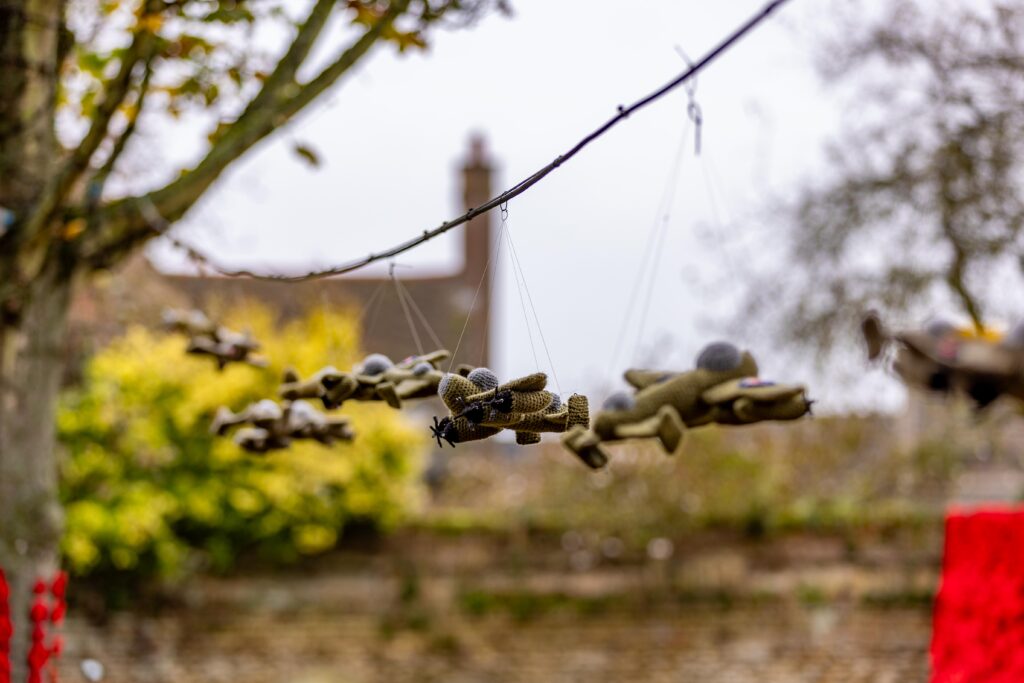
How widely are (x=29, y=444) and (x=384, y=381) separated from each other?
6.22 feet

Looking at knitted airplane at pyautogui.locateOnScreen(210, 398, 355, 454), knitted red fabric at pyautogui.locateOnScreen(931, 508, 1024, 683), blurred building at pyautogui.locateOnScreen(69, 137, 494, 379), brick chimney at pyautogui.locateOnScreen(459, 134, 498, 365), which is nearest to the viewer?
knitted airplane at pyautogui.locateOnScreen(210, 398, 355, 454)

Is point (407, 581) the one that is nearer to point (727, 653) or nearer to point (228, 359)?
point (727, 653)

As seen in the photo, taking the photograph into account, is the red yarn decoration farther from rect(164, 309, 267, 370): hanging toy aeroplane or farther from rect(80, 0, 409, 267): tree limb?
rect(80, 0, 409, 267): tree limb

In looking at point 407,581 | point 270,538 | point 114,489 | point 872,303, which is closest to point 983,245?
point 872,303

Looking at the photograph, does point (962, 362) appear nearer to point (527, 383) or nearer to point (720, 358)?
point (720, 358)

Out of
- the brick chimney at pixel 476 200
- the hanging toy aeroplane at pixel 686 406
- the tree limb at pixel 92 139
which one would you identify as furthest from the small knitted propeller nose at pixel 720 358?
the brick chimney at pixel 476 200

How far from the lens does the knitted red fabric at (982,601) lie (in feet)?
14.2

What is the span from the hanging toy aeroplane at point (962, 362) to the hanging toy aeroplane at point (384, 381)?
125cm

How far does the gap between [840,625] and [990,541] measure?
6.14m

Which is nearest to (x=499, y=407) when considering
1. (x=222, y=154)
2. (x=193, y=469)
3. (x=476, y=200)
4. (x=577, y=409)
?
(x=577, y=409)

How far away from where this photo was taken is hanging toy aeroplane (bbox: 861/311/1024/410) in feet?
9.80

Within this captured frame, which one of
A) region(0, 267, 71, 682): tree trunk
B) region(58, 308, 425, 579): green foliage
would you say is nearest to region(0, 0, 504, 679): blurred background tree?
region(0, 267, 71, 682): tree trunk

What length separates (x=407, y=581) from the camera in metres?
10.4

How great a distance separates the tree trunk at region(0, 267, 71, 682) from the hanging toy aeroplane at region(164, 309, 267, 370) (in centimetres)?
60
